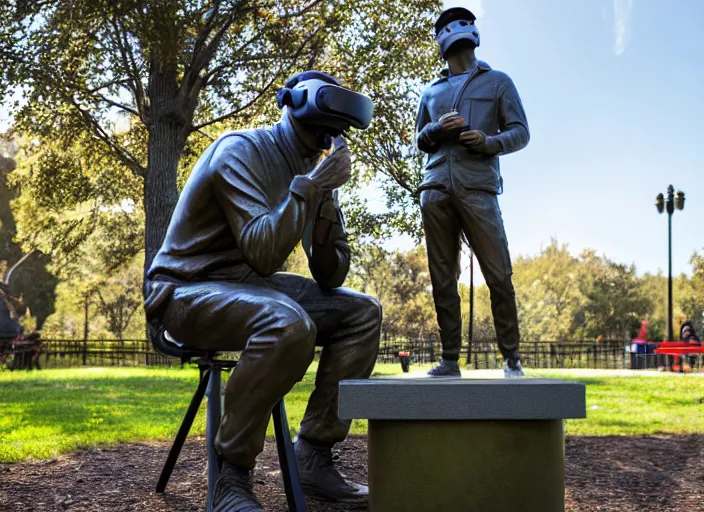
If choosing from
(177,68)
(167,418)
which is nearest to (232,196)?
(167,418)

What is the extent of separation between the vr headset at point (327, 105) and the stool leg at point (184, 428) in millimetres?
1329

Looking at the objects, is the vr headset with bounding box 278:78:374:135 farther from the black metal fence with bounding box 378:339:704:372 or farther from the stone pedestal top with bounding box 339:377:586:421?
the black metal fence with bounding box 378:339:704:372

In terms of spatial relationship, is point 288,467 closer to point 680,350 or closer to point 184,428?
point 184,428

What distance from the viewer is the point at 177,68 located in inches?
616

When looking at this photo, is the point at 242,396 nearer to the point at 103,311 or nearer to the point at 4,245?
the point at 103,311

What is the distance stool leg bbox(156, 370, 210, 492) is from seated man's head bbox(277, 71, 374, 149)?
129 centimetres

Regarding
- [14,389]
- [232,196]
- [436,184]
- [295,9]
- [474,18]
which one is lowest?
[14,389]

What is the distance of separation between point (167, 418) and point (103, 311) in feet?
97.8

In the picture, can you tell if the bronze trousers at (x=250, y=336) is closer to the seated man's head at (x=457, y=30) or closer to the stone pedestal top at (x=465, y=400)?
the stone pedestal top at (x=465, y=400)

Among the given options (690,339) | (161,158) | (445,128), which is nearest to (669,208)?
(690,339)

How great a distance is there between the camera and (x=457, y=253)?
Result: 4648 mm

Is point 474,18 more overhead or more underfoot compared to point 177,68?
more underfoot

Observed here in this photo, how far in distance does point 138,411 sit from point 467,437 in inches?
260

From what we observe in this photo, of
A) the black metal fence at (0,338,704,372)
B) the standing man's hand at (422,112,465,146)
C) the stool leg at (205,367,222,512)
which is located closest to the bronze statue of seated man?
the stool leg at (205,367,222,512)
